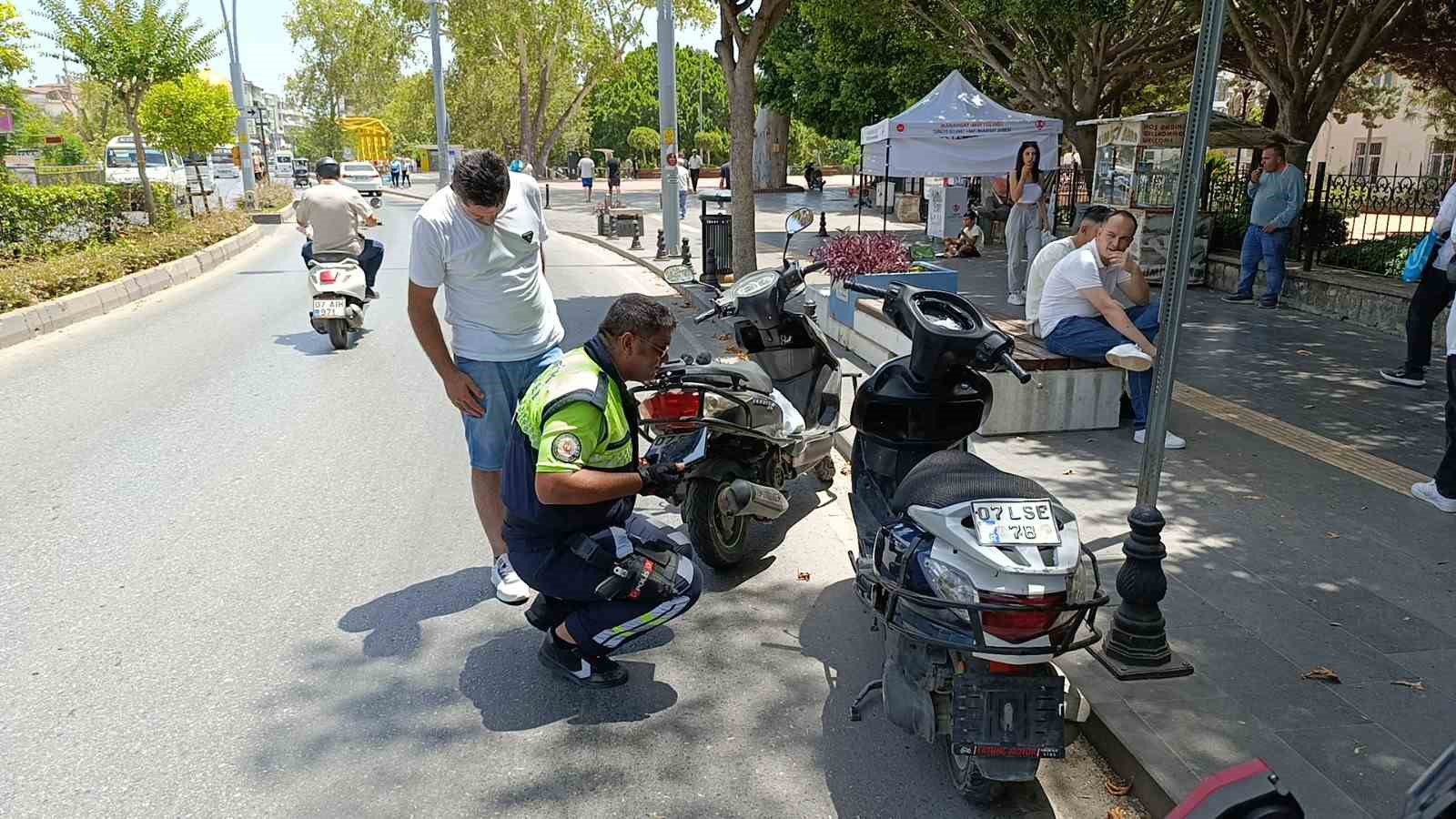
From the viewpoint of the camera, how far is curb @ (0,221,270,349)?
10109 millimetres

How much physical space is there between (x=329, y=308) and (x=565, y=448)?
708 centimetres

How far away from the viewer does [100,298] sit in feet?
39.4

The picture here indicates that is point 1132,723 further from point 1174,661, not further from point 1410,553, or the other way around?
point 1410,553

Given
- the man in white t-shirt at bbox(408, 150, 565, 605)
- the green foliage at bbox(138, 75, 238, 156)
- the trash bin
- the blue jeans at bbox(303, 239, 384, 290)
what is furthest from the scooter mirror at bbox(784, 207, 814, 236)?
the green foliage at bbox(138, 75, 238, 156)

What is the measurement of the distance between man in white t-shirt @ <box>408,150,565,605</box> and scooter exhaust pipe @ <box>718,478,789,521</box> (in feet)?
3.18

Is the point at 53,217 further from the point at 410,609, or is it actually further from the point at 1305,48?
the point at 1305,48

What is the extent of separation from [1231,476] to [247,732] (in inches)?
204

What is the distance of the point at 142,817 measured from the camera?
118 inches

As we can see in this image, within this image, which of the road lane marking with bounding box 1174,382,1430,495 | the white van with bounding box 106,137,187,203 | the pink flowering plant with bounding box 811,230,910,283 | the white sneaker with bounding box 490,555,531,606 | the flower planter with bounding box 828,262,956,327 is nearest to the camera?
the white sneaker with bounding box 490,555,531,606

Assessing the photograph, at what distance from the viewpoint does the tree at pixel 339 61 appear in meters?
68.0

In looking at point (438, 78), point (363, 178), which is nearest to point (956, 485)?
point (438, 78)

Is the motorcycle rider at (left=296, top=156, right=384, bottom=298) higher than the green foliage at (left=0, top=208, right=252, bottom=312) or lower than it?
higher

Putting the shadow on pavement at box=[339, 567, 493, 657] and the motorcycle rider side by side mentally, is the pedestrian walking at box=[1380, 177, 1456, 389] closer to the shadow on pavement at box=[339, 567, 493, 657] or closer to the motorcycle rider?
the shadow on pavement at box=[339, 567, 493, 657]

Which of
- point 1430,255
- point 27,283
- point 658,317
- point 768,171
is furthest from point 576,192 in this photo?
point 658,317
